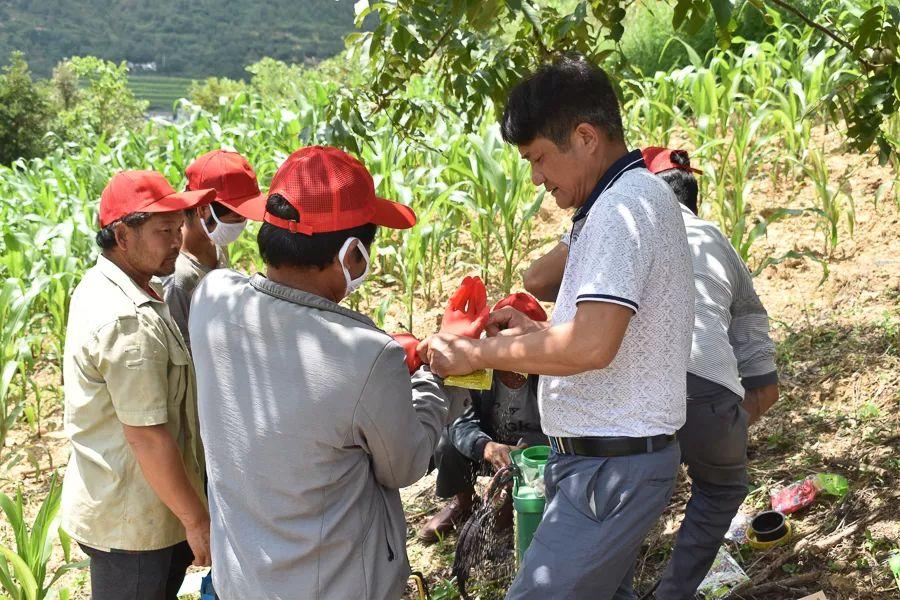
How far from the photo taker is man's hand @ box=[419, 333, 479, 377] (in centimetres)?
184

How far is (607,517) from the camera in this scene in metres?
1.79

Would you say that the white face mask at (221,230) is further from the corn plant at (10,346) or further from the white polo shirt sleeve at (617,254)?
the corn plant at (10,346)

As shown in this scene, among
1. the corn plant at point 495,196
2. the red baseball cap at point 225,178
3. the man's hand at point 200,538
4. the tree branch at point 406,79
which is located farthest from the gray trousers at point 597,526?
the corn plant at point 495,196

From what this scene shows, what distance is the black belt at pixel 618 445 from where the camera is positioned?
1.79 meters

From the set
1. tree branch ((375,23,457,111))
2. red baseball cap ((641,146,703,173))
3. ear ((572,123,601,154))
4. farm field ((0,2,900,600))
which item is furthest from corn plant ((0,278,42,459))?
ear ((572,123,601,154))

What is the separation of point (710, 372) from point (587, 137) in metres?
0.89

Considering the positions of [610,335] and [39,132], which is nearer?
[610,335]

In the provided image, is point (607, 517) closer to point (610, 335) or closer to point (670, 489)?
point (670, 489)

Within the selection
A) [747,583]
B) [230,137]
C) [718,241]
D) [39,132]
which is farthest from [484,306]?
[39,132]

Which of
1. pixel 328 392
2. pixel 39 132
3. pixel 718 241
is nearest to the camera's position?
pixel 328 392

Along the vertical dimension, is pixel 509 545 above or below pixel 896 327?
below

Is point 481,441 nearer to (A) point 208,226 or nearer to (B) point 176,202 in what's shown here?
(A) point 208,226

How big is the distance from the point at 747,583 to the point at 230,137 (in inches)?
238

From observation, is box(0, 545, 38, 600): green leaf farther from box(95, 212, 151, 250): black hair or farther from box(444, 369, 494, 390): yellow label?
box(444, 369, 494, 390): yellow label
